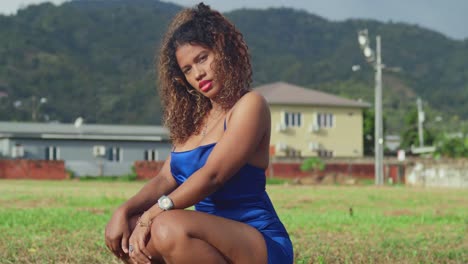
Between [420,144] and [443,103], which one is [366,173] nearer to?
[420,144]

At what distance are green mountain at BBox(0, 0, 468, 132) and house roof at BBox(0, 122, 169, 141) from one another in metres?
26.8

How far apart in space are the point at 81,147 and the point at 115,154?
213cm

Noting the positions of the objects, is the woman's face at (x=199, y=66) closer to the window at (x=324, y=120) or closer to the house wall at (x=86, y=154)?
the house wall at (x=86, y=154)

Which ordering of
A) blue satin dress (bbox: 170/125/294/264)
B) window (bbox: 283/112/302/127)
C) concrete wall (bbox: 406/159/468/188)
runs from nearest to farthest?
blue satin dress (bbox: 170/125/294/264) < concrete wall (bbox: 406/159/468/188) < window (bbox: 283/112/302/127)

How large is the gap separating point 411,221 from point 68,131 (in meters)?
44.6

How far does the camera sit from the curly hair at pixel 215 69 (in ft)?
12.6

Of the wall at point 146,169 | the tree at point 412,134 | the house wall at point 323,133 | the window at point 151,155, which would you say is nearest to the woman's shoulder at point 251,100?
A: the wall at point 146,169

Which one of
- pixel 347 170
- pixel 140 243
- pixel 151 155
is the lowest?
pixel 347 170

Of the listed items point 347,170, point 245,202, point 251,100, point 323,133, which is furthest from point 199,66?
point 323,133

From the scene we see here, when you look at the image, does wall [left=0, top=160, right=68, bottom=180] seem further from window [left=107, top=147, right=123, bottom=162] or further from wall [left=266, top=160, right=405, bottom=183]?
wall [left=266, top=160, right=405, bottom=183]

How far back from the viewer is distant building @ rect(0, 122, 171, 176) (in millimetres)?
50625

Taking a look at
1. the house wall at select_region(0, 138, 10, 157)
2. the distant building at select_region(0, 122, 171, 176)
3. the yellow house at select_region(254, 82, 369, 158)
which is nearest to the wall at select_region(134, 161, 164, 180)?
the distant building at select_region(0, 122, 171, 176)

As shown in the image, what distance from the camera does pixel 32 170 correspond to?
45.6 meters

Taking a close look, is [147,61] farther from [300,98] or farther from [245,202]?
[245,202]
